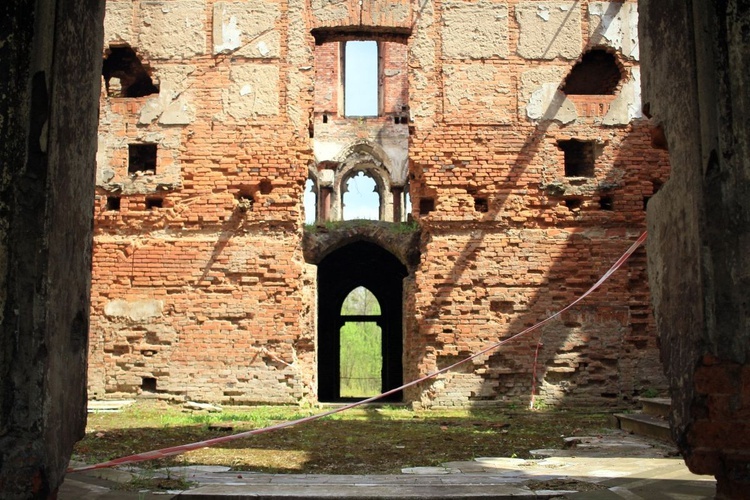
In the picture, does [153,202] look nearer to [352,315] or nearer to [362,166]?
[352,315]

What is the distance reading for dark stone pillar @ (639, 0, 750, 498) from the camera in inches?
129

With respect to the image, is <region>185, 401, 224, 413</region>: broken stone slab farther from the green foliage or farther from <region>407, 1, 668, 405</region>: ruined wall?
the green foliage

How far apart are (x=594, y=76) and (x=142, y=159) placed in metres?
7.47

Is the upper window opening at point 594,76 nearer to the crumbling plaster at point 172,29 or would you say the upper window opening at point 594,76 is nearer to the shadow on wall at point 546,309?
the shadow on wall at point 546,309

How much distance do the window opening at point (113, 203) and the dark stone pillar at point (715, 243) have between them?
9.11 meters

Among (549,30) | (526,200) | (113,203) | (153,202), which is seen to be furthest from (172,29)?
(526,200)

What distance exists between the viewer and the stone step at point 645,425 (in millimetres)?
6898

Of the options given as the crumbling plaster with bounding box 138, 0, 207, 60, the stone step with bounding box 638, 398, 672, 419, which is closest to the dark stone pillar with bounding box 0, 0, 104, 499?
the stone step with bounding box 638, 398, 672, 419

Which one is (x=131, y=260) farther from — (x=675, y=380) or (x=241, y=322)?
(x=675, y=380)

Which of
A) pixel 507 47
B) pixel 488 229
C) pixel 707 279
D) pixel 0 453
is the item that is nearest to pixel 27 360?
pixel 0 453

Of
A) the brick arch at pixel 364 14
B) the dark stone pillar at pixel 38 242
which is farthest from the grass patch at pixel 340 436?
the brick arch at pixel 364 14

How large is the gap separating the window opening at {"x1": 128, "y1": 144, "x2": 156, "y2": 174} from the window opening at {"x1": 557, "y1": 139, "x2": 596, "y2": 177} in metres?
6.39

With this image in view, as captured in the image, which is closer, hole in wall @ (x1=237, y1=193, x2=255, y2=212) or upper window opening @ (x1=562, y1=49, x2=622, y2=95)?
hole in wall @ (x1=237, y1=193, x2=255, y2=212)

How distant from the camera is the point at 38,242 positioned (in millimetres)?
3178
